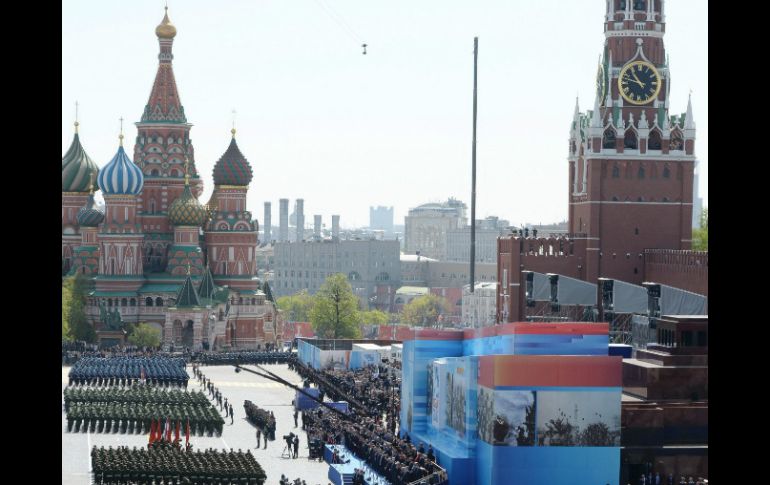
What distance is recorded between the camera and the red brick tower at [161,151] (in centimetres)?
11588

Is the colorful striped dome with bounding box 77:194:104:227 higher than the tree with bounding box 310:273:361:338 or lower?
higher

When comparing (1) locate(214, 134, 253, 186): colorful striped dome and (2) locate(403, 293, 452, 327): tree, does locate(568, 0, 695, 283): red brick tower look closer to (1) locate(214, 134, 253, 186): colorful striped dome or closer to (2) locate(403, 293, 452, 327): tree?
(1) locate(214, 134, 253, 186): colorful striped dome

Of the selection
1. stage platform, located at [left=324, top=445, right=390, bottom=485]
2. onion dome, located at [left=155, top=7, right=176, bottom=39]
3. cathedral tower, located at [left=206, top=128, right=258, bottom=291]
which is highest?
onion dome, located at [left=155, top=7, right=176, bottom=39]

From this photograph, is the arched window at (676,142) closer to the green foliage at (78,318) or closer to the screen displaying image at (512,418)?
the green foliage at (78,318)

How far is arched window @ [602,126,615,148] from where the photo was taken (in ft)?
276

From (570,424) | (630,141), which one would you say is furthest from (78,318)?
(570,424)

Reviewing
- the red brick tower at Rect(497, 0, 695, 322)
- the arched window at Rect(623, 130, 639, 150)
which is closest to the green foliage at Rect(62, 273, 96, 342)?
the red brick tower at Rect(497, 0, 695, 322)

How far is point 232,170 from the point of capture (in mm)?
115562

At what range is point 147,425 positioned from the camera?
58000 millimetres

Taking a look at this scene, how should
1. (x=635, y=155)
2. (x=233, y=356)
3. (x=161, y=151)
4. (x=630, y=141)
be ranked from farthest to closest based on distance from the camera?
(x=161, y=151) → (x=233, y=356) → (x=630, y=141) → (x=635, y=155)

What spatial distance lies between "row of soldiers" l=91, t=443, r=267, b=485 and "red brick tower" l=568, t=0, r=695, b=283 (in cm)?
4372

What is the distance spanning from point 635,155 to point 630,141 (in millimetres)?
936

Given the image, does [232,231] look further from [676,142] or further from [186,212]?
[676,142]
